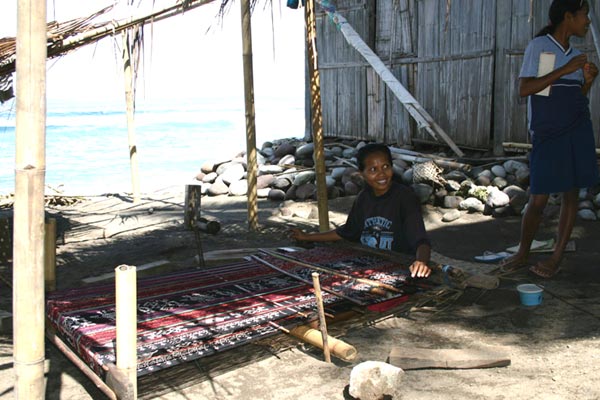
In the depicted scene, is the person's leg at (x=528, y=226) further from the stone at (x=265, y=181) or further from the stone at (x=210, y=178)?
the stone at (x=210, y=178)

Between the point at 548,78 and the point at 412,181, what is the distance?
3673 millimetres

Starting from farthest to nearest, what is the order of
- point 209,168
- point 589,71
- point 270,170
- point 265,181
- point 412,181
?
1. point 209,168
2. point 270,170
3. point 265,181
4. point 412,181
5. point 589,71

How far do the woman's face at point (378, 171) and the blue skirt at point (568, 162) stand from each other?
105 centimetres

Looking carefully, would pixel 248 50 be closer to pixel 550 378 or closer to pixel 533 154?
pixel 533 154

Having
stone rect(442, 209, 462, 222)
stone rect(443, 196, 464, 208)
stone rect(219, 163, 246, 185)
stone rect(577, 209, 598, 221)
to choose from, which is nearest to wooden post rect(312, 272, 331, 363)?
stone rect(442, 209, 462, 222)

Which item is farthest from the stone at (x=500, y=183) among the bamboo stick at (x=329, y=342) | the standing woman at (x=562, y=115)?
the bamboo stick at (x=329, y=342)

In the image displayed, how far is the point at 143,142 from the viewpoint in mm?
27141

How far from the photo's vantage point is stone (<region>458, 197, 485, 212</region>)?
6.69 m

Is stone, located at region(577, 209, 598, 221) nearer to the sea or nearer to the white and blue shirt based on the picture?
the white and blue shirt

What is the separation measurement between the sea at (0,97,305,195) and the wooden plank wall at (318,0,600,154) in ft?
8.64

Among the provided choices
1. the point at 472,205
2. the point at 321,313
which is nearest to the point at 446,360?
the point at 321,313

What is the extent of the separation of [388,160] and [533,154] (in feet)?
3.55

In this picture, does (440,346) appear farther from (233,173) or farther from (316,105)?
(233,173)

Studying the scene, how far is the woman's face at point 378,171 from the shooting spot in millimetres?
3730
